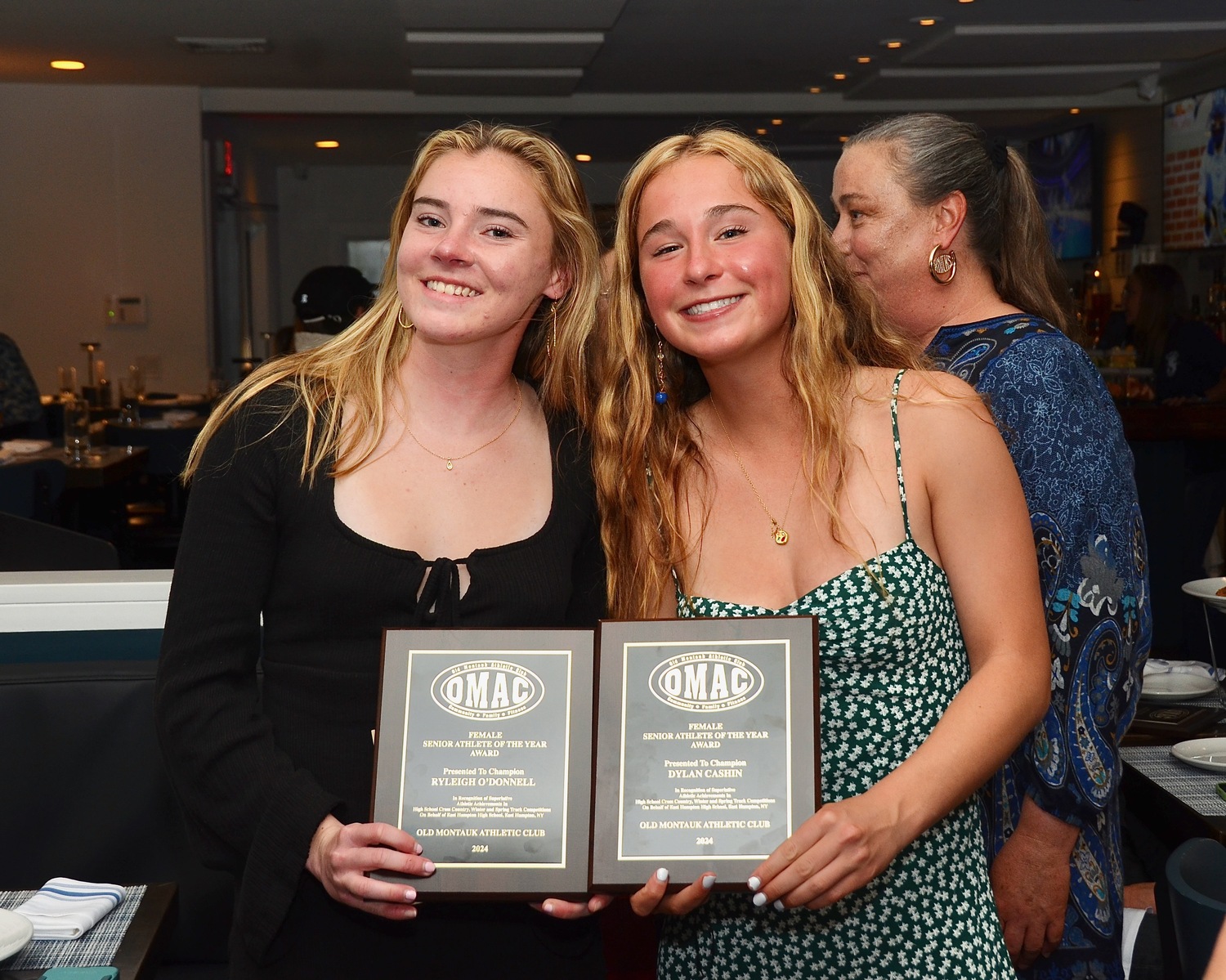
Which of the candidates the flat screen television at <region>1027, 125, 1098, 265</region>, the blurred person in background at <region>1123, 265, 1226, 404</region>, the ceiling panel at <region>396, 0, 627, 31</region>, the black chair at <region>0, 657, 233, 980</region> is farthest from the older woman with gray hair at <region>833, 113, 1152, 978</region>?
the flat screen television at <region>1027, 125, 1098, 265</region>

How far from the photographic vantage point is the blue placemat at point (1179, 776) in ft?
6.66

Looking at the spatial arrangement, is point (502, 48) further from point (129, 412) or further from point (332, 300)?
point (332, 300)

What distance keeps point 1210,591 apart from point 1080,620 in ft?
4.24

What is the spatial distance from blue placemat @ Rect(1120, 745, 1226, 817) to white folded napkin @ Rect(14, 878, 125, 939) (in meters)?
1.64

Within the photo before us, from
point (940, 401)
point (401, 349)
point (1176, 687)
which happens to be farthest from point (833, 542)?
point (1176, 687)

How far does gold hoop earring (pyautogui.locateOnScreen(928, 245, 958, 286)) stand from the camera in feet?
6.33

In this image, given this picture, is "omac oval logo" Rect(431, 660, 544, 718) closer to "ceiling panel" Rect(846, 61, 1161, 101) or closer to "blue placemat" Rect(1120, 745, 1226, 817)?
"blue placemat" Rect(1120, 745, 1226, 817)

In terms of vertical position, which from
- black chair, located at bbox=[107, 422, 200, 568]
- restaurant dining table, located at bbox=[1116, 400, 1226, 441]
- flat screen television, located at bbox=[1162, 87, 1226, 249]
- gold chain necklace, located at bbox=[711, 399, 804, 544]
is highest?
Answer: flat screen television, located at bbox=[1162, 87, 1226, 249]

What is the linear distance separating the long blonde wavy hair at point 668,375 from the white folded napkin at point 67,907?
80cm

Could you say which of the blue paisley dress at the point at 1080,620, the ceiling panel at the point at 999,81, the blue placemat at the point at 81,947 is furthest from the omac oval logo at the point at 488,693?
the ceiling panel at the point at 999,81

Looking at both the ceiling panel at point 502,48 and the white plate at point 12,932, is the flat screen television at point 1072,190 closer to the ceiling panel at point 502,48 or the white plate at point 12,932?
the ceiling panel at point 502,48

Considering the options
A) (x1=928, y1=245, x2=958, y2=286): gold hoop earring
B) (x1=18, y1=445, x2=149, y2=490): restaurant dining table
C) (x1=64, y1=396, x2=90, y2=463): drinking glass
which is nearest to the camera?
(x1=928, y1=245, x2=958, y2=286): gold hoop earring

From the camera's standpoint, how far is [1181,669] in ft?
9.14

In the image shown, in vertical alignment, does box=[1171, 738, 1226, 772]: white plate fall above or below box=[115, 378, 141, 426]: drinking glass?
below
